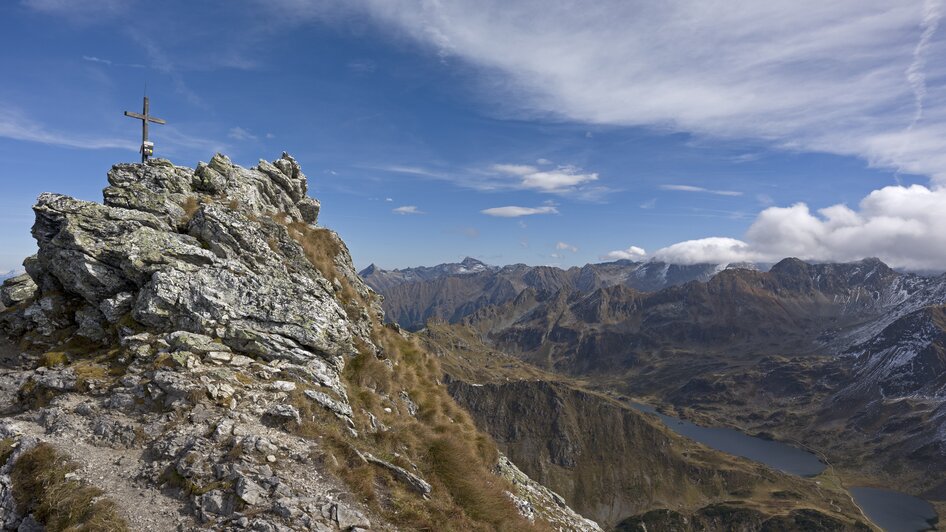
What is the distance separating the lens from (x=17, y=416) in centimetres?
1752

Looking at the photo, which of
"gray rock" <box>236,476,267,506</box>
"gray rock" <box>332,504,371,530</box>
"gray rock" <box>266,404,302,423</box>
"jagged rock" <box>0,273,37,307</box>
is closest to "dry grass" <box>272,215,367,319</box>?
"gray rock" <box>266,404,302,423</box>

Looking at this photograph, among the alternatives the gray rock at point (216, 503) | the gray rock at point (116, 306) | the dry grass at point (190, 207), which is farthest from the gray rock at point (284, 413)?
the dry grass at point (190, 207)

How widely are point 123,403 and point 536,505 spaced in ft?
75.4

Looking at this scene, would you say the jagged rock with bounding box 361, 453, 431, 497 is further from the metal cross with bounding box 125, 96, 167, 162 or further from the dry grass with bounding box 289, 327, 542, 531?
the metal cross with bounding box 125, 96, 167, 162

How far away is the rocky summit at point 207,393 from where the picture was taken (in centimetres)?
1484

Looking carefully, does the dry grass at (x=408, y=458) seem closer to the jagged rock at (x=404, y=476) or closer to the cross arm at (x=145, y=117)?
the jagged rock at (x=404, y=476)

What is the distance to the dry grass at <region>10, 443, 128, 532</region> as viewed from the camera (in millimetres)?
13367

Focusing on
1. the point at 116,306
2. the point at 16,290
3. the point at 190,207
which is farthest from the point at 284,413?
the point at 16,290

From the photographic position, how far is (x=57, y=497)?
14203mm

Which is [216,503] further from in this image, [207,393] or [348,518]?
[207,393]

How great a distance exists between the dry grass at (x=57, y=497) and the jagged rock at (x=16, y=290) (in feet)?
57.2

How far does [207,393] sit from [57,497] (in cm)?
507

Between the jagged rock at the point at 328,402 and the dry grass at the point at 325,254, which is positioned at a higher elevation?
the dry grass at the point at 325,254

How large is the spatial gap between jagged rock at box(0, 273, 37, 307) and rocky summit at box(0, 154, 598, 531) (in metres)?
0.14
